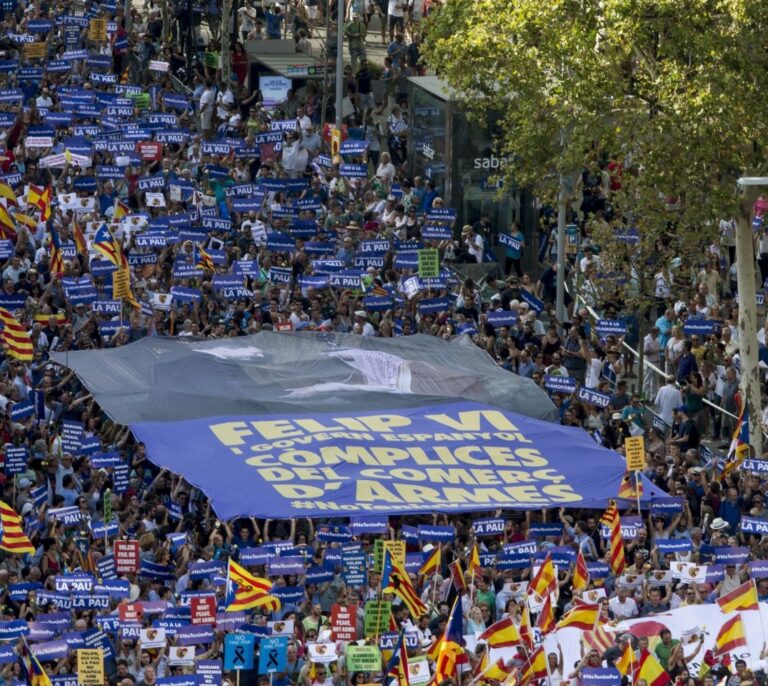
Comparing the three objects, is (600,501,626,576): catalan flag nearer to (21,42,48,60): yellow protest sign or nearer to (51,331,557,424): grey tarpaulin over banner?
(51,331,557,424): grey tarpaulin over banner

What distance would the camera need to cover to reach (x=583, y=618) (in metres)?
28.3

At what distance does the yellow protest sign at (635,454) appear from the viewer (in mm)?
32250

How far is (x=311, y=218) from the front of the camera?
39125 mm

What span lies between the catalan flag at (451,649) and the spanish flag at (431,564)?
2221 millimetres

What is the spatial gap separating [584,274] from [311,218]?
4.29 metres

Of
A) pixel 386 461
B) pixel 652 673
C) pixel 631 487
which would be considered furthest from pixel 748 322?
pixel 652 673

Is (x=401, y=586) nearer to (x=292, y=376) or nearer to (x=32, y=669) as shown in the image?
(x=32, y=669)

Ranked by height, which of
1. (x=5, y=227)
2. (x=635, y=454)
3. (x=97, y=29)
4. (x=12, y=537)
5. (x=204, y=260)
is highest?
(x=97, y=29)

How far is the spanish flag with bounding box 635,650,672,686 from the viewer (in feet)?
88.7

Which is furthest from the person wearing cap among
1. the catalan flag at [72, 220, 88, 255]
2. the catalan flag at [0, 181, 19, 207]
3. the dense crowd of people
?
the catalan flag at [0, 181, 19, 207]

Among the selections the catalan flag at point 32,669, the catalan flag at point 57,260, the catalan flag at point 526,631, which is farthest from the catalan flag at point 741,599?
the catalan flag at point 57,260

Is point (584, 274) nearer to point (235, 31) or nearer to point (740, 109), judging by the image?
point (740, 109)

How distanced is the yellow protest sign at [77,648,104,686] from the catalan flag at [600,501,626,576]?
7.14 m

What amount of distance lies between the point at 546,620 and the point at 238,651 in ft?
11.6
